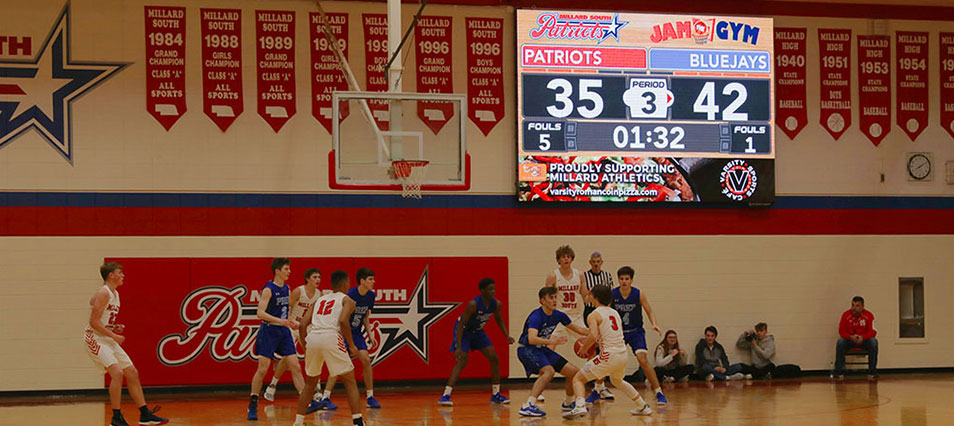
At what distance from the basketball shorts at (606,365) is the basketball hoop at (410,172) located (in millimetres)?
3066

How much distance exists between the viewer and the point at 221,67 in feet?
50.3

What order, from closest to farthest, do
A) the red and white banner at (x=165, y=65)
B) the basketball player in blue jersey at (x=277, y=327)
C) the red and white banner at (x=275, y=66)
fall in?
the basketball player in blue jersey at (x=277, y=327), the red and white banner at (x=165, y=65), the red and white banner at (x=275, y=66)

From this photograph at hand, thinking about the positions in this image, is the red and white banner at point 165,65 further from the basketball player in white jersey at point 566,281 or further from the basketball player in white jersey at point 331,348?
the basketball player in white jersey at point 331,348

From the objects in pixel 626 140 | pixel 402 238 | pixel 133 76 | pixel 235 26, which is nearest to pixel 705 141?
pixel 626 140

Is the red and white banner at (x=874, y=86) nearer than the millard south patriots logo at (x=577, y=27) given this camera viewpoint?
No

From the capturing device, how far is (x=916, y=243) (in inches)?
667

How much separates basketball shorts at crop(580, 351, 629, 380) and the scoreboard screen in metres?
4.89

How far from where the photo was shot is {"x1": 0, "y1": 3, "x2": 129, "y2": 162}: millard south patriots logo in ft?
48.4

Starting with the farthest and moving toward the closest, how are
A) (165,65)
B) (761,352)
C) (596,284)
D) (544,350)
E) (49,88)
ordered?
(761,352), (165,65), (49,88), (596,284), (544,350)

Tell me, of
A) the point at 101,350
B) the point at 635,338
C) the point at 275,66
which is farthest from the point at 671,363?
the point at 101,350

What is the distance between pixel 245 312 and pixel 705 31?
8351 mm

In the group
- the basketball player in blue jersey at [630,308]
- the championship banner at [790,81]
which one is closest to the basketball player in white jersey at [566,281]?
the basketball player in blue jersey at [630,308]

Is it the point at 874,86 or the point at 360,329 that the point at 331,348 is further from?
the point at 874,86

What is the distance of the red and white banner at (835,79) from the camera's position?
16.8m
